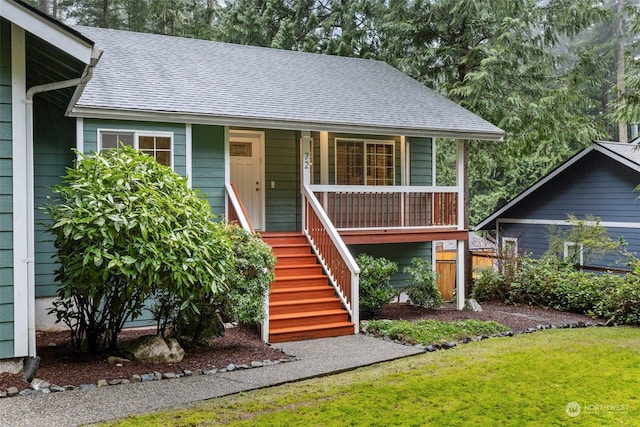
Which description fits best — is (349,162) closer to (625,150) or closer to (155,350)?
(155,350)

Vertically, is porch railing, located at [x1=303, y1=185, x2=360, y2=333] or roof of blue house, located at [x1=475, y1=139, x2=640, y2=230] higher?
roof of blue house, located at [x1=475, y1=139, x2=640, y2=230]

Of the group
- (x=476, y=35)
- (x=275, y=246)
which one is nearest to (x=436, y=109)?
(x=476, y=35)

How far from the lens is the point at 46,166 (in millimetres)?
8672

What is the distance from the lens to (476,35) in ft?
47.4

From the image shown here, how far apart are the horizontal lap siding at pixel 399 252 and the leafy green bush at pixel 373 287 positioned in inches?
104

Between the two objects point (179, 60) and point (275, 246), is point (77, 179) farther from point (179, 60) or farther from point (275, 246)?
point (179, 60)

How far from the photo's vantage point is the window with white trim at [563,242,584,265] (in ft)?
41.1

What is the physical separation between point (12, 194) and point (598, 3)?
1384 cm

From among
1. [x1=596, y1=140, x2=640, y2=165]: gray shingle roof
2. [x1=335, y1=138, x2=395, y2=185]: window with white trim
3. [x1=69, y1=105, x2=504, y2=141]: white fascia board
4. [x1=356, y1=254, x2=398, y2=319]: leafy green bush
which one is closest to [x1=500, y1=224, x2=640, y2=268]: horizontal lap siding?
[x1=596, y1=140, x2=640, y2=165]: gray shingle roof

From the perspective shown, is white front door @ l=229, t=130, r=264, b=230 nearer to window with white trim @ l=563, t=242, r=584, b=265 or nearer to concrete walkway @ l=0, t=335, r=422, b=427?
concrete walkway @ l=0, t=335, r=422, b=427

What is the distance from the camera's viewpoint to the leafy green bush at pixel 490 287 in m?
11.9

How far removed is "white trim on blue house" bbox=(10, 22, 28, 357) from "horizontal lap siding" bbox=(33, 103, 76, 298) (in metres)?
3.09

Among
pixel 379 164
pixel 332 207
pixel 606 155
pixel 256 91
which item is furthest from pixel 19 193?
pixel 606 155

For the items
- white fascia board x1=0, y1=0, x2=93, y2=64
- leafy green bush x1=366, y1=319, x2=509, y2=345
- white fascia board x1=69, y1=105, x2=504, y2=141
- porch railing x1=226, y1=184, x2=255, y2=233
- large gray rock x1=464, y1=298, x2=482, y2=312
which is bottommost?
large gray rock x1=464, y1=298, x2=482, y2=312
